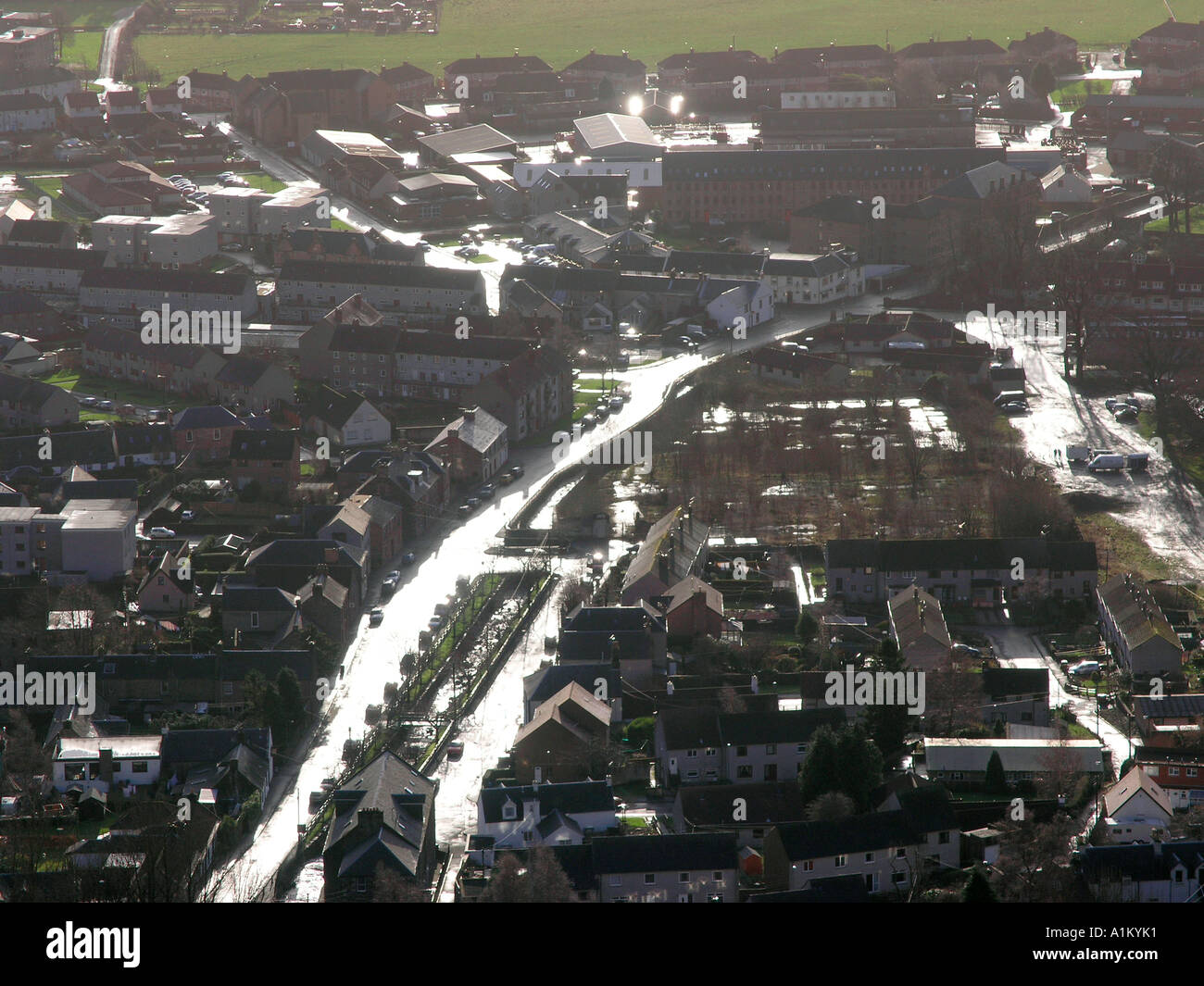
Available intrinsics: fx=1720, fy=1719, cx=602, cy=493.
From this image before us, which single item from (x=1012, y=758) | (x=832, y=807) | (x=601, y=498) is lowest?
(x=1012, y=758)

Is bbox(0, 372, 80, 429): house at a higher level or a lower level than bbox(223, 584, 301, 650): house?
higher

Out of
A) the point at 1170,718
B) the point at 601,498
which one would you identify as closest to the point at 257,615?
the point at 601,498

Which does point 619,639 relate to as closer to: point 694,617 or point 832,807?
point 694,617

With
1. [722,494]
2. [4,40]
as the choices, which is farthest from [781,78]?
[722,494]

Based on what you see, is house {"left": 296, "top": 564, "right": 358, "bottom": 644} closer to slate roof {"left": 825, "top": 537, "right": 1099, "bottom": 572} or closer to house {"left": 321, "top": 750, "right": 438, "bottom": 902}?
house {"left": 321, "top": 750, "right": 438, "bottom": 902}

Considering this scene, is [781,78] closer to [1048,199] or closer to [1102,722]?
[1048,199]

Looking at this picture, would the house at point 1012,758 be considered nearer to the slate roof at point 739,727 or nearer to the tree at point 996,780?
the tree at point 996,780

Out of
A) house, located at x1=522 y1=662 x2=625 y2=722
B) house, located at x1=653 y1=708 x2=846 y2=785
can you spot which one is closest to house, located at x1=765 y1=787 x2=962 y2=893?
house, located at x1=653 y1=708 x2=846 y2=785
